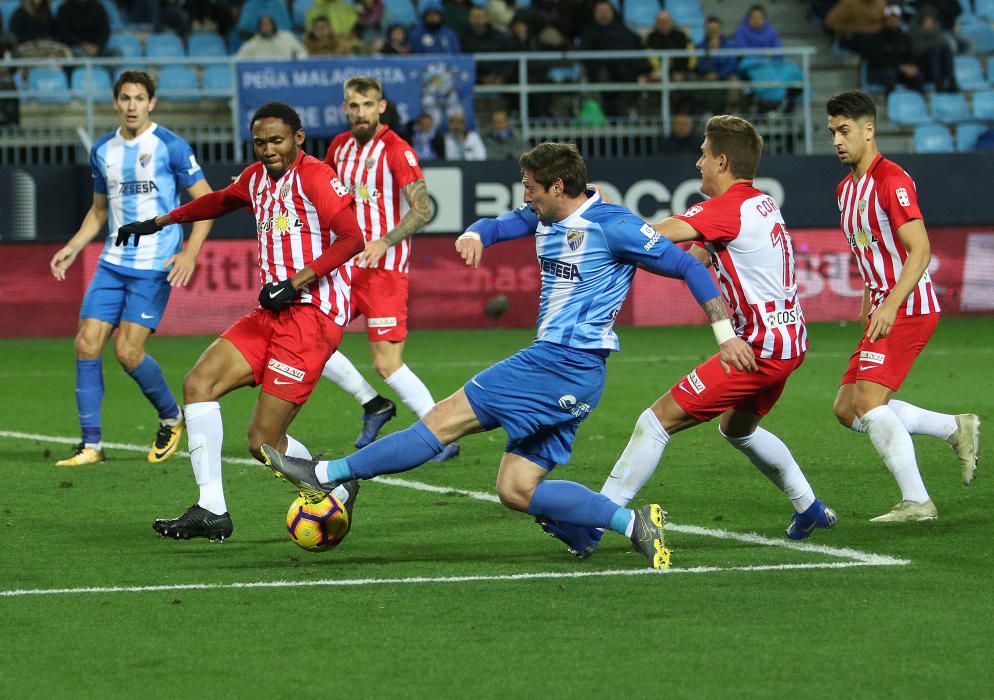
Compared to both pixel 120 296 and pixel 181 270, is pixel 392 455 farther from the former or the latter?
pixel 120 296

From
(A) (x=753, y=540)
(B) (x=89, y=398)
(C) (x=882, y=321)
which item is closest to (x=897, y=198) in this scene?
(C) (x=882, y=321)

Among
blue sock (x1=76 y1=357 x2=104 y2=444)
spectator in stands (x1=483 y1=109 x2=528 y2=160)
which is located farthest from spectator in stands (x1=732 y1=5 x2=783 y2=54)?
blue sock (x1=76 y1=357 x2=104 y2=444)

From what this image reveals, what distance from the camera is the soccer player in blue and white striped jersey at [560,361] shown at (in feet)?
19.8

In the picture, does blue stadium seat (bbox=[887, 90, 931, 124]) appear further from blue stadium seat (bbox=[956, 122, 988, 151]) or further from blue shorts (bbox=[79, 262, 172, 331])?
blue shorts (bbox=[79, 262, 172, 331])

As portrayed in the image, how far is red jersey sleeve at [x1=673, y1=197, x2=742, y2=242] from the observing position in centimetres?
642

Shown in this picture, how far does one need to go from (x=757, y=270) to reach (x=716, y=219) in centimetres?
31

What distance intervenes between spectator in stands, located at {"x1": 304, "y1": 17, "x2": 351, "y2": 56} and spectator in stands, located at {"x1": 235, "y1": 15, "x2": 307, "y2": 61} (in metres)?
0.21

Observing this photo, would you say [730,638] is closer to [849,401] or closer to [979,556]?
[979,556]

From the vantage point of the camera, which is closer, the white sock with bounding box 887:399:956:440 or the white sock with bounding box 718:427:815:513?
the white sock with bounding box 718:427:815:513

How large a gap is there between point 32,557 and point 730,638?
3060 millimetres

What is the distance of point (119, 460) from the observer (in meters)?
9.52

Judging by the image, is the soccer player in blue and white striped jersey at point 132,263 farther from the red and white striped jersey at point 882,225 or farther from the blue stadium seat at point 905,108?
the blue stadium seat at point 905,108

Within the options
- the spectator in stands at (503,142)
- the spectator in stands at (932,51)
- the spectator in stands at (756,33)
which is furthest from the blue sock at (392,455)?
the spectator in stands at (932,51)

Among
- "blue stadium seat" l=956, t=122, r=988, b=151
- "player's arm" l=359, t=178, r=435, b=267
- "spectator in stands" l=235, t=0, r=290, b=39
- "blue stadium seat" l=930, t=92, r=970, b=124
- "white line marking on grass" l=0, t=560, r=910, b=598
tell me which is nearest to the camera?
"white line marking on grass" l=0, t=560, r=910, b=598
